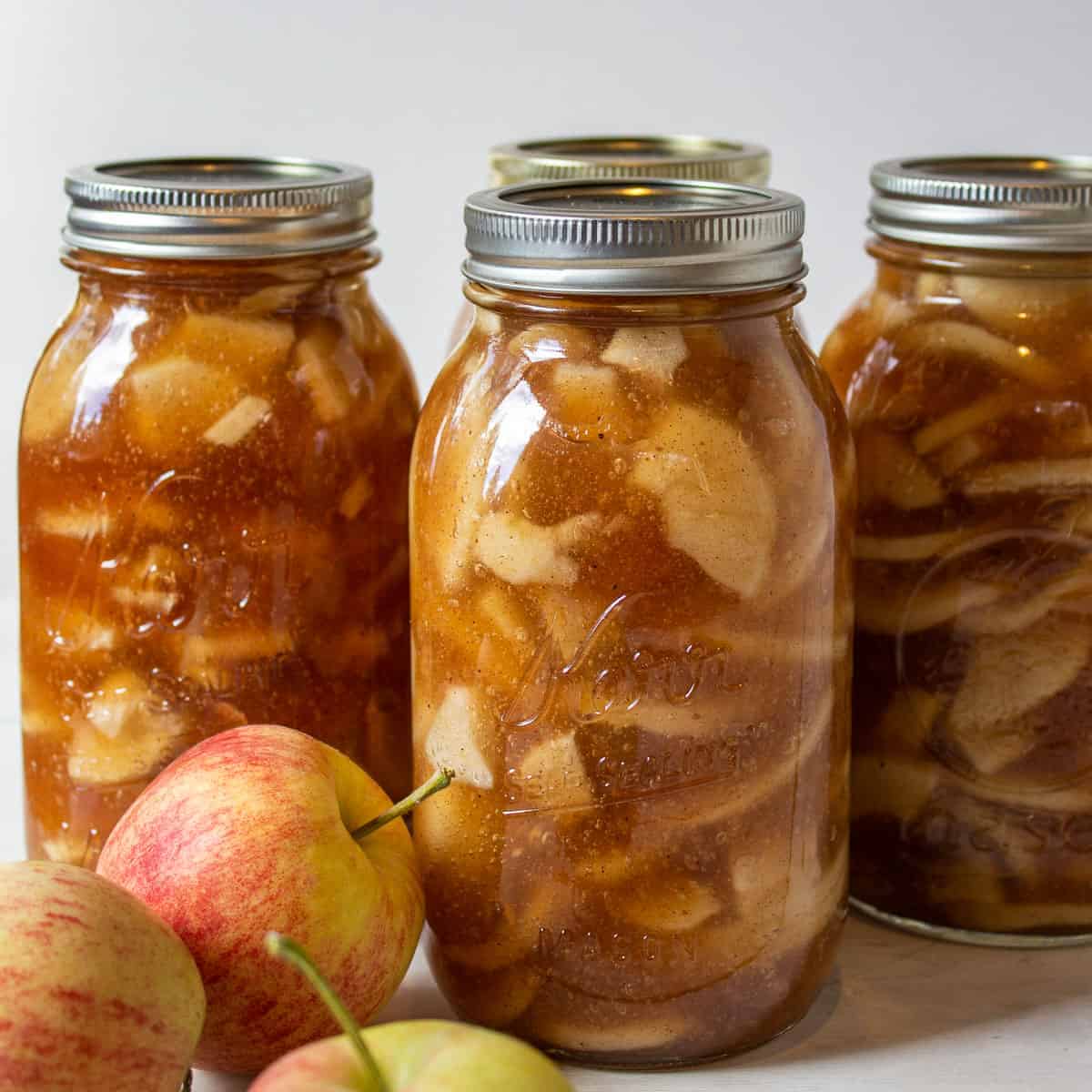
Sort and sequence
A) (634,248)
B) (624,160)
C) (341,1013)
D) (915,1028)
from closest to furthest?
(341,1013)
(634,248)
(915,1028)
(624,160)

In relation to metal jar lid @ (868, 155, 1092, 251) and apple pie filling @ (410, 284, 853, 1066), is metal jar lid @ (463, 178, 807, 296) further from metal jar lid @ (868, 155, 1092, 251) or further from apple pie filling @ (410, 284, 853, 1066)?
metal jar lid @ (868, 155, 1092, 251)

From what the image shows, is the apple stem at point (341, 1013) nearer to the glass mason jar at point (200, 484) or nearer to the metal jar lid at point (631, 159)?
the glass mason jar at point (200, 484)

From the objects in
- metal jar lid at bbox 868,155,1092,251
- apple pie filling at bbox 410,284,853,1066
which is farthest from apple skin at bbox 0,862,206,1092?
metal jar lid at bbox 868,155,1092,251

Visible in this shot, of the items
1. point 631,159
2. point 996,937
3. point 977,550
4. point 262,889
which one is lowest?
point 996,937

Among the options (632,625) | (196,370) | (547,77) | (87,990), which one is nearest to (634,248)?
(632,625)

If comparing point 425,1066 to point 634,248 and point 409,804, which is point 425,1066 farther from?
point 634,248

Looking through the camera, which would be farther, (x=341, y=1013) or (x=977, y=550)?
(x=977, y=550)
